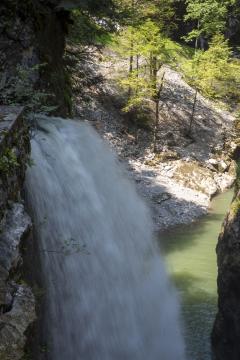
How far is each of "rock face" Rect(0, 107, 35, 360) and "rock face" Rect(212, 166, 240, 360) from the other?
553 cm

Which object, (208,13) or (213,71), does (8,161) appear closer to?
(213,71)

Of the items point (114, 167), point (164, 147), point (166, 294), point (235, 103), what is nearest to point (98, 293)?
point (114, 167)

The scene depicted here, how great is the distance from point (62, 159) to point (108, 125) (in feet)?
57.9

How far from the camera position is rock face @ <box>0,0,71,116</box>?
809 cm

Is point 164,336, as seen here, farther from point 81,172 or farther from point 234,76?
point 234,76

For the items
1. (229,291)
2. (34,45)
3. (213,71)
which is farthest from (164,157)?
(34,45)

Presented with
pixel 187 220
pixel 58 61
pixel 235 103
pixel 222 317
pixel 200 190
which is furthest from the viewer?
pixel 235 103

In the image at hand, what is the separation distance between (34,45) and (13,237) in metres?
5.78

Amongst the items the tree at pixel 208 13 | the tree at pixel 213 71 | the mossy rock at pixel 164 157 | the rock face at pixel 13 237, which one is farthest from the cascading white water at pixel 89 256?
the tree at pixel 208 13

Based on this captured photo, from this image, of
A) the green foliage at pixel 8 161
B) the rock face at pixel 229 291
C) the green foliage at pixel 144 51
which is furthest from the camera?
the green foliage at pixel 144 51

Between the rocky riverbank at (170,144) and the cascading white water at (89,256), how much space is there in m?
8.39

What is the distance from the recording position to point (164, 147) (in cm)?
2455

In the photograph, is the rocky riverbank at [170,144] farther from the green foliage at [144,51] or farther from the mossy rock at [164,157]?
the green foliage at [144,51]

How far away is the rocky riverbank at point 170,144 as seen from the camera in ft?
66.4
